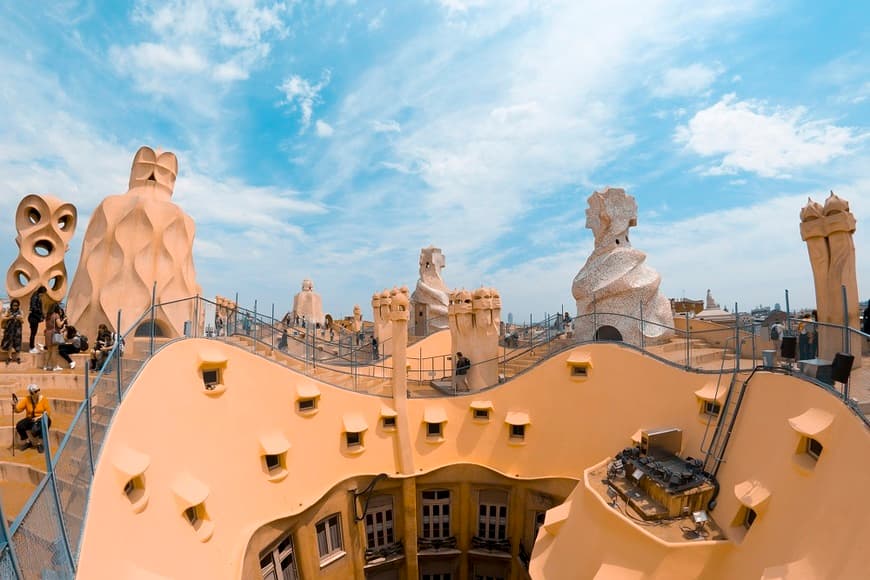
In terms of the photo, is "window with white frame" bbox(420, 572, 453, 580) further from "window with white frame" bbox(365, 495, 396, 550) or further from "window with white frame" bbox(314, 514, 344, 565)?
"window with white frame" bbox(314, 514, 344, 565)

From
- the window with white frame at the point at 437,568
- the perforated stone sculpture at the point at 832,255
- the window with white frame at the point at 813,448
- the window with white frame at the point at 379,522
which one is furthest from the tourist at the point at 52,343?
the perforated stone sculpture at the point at 832,255

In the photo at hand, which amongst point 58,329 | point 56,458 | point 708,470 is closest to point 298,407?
point 58,329

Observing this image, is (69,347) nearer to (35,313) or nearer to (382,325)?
(35,313)

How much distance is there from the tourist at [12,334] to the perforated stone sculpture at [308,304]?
72.6 feet

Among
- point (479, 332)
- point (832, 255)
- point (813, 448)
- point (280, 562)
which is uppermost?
point (832, 255)

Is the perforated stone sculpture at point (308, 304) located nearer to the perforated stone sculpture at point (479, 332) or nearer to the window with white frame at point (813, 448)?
the perforated stone sculpture at point (479, 332)

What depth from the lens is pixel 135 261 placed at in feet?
48.2

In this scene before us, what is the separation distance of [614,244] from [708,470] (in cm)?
1092

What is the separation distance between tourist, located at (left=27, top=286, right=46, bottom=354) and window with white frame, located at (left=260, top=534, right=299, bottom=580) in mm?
8284

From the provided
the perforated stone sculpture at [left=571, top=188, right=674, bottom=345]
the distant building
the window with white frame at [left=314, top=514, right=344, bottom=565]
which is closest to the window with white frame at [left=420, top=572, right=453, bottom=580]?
the window with white frame at [left=314, top=514, right=344, bottom=565]

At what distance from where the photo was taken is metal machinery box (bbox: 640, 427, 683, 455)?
11266 millimetres

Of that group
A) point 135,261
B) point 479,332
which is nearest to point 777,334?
point 479,332

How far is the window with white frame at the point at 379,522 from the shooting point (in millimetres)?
14695

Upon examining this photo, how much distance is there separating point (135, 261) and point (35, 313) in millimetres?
3015
